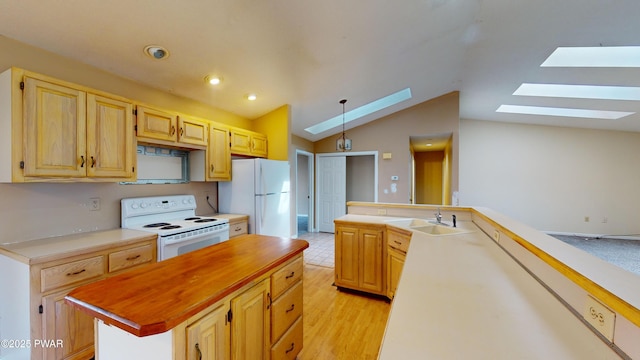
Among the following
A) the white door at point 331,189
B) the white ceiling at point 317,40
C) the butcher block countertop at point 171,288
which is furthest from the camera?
the white door at point 331,189

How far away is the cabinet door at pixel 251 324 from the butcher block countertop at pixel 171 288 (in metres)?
0.11

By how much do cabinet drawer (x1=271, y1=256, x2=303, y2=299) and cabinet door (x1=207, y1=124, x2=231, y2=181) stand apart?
190 cm

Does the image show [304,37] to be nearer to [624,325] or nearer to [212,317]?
[212,317]

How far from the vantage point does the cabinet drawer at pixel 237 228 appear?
117 inches

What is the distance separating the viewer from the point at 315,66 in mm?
2867

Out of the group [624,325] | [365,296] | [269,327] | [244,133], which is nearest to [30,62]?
[244,133]

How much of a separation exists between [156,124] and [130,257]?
1.29 meters

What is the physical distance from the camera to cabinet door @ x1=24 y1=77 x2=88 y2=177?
5.37ft

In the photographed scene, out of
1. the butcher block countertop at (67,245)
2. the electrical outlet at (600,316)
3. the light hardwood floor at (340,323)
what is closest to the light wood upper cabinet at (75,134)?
the butcher block countertop at (67,245)

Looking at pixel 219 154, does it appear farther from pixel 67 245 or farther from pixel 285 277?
pixel 285 277

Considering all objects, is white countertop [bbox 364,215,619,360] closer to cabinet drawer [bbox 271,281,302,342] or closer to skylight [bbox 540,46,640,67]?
cabinet drawer [bbox 271,281,302,342]

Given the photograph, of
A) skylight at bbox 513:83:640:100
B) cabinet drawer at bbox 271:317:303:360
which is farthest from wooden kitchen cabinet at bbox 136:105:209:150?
skylight at bbox 513:83:640:100

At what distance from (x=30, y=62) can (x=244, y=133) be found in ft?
6.61

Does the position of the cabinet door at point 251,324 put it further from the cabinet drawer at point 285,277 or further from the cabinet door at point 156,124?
the cabinet door at point 156,124
